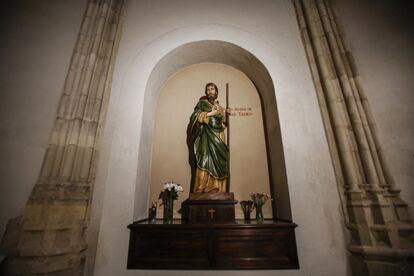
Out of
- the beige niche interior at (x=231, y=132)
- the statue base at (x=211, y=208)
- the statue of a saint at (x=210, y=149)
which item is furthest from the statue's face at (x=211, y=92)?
the statue base at (x=211, y=208)

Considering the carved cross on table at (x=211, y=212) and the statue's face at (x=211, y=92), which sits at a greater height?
the statue's face at (x=211, y=92)

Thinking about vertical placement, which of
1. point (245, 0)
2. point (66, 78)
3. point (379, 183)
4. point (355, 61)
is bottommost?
point (379, 183)

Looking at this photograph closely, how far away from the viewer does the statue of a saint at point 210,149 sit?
313 centimetres

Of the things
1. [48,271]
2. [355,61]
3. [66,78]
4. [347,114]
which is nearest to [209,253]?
[48,271]

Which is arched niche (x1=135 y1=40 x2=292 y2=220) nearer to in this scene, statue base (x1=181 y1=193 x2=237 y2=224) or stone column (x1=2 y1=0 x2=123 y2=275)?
stone column (x1=2 y1=0 x2=123 y2=275)

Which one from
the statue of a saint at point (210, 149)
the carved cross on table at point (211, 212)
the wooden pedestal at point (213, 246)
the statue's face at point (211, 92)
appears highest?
the statue's face at point (211, 92)

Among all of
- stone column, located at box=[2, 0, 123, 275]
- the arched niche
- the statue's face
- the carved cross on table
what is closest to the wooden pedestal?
the carved cross on table

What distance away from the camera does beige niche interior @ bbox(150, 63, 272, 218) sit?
3652mm

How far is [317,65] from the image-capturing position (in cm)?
327

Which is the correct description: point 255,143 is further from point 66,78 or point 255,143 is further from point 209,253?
point 66,78

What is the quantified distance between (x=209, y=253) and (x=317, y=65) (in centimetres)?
336

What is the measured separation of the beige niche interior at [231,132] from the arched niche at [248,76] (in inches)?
5.0

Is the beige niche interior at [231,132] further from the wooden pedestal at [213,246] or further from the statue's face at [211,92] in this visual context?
the wooden pedestal at [213,246]

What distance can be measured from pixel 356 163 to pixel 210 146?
2.08 m
